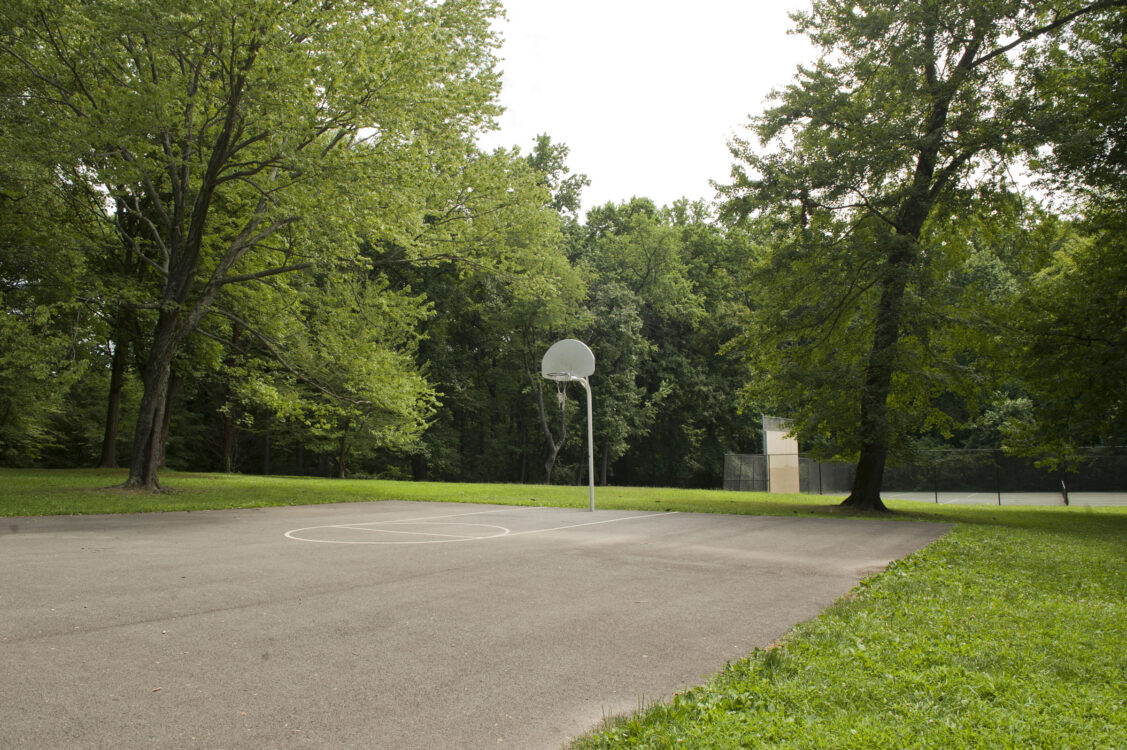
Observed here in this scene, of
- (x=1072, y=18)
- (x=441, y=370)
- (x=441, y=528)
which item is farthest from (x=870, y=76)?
(x=441, y=370)

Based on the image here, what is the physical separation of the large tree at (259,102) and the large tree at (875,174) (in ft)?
25.1

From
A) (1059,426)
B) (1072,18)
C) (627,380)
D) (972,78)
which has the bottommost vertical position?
(1059,426)

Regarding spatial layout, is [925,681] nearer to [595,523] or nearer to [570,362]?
[595,523]

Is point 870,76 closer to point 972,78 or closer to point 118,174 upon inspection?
point 972,78

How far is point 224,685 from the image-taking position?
323cm

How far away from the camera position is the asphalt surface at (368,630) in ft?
9.31

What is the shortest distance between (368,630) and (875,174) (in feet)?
49.0

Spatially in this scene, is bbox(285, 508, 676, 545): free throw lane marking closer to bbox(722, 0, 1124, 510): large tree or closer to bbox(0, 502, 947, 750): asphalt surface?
bbox(0, 502, 947, 750): asphalt surface

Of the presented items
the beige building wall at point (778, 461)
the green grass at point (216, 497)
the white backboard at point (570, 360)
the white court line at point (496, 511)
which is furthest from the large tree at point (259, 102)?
the beige building wall at point (778, 461)

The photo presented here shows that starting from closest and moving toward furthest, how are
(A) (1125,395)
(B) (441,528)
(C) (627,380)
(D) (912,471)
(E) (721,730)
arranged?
(E) (721,730), (B) (441,528), (A) (1125,395), (D) (912,471), (C) (627,380)

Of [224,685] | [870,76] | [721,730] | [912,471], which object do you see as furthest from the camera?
[912,471]

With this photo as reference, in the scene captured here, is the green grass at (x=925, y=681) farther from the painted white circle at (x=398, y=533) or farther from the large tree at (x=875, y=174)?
the large tree at (x=875, y=174)

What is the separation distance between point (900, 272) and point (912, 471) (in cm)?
1915

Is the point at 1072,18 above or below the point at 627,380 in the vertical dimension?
above
